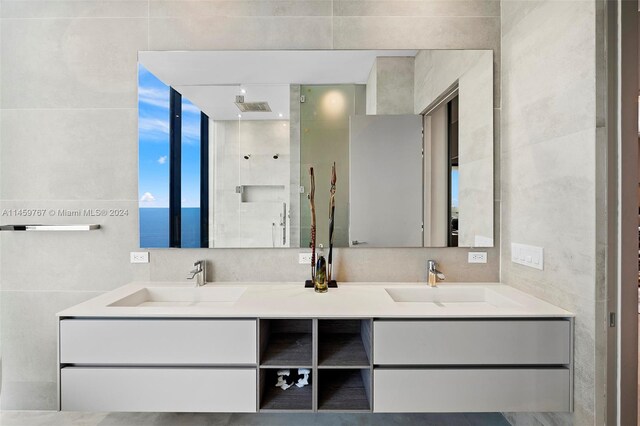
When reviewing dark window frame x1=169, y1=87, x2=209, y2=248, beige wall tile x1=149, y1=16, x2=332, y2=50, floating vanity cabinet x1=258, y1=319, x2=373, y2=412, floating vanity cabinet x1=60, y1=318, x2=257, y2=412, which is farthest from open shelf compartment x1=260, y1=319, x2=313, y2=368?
beige wall tile x1=149, y1=16, x2=332, y2=50

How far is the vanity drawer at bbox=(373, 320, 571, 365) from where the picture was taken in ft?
4.79

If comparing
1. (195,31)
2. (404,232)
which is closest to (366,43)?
(195,31)

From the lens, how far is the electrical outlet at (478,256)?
2.04 metres

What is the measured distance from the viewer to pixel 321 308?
5.03 feet

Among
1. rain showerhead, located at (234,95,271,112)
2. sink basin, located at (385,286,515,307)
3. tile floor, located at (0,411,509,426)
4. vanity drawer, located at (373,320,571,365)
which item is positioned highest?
rain showerhead, located at (234,95,271,112)

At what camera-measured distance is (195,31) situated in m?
2.04

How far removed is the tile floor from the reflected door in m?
1.01

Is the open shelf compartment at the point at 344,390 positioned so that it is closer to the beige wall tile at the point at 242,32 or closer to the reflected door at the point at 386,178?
the reflected door at the point at 386,178

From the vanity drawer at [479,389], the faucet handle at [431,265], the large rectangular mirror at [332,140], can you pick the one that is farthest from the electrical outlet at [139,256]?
the faucet handle at [431,265]

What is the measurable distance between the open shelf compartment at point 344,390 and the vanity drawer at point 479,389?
0.41ft

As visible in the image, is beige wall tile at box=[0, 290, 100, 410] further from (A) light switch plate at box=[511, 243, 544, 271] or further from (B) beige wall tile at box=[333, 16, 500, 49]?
(A) light switch plate at box=[511, 243, 544, 271]

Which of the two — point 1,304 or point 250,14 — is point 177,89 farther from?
point 1,304

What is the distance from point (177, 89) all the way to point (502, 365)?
7.42 feet

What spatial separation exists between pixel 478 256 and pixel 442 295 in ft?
1.15
